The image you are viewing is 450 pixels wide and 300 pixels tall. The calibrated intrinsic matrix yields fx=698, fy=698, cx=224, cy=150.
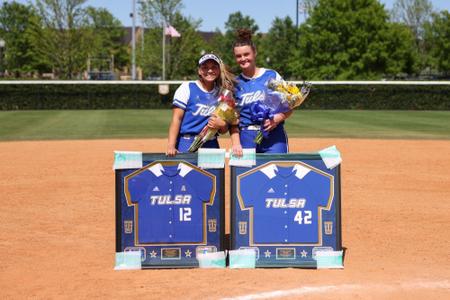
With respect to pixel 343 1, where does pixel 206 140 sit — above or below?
below

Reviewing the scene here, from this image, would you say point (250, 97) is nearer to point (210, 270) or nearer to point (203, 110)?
point (203, 110)

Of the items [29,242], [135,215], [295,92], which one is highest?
[295,92]

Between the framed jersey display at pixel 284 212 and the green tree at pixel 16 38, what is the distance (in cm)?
5986

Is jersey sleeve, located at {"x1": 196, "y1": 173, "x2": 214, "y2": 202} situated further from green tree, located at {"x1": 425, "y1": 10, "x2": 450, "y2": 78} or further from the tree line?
green tree, located at {"x1": 425, "y1": 10, "x2": 450, "y2": 78}

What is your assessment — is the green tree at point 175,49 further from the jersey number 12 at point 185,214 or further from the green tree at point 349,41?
the jersey number 12 at point 185,214

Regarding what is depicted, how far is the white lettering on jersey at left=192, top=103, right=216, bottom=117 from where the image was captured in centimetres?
603

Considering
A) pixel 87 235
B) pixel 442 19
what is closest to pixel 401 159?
pixel 87 235

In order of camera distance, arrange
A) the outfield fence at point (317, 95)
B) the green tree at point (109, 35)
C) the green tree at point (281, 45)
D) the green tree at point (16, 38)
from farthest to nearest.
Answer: the green tree at point (109, 35) < the green tree at point (16, 38) < the green tree at point (281, 45) < the outfield fence at point (317, 95)

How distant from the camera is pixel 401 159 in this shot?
13.6 m

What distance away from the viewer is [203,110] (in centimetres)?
605

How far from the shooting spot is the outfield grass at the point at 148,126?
1914 centimetres

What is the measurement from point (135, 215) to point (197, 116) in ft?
3.32

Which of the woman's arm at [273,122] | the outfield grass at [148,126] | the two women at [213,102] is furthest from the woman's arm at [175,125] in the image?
the outfield grass at [148,126]

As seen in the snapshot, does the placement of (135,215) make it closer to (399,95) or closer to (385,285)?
(385,285)
